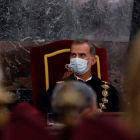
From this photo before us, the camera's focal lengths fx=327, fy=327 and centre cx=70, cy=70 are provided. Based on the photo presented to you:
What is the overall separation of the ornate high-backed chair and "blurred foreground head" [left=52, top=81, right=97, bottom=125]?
2.44m

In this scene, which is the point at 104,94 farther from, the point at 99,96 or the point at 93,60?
the point at 93,60

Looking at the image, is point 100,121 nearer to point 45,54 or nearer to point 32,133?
point 32,133

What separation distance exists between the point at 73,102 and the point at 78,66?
2.29 metres

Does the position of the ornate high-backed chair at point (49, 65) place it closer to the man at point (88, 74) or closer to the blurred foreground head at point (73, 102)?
the man at point (88, 74)

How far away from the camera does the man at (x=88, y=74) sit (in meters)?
2.93

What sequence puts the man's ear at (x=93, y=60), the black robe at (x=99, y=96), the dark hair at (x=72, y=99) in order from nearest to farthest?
the dark hair at (x=72, y=99) < the black robe at (x=99, y=96) < the man's ear at (x=93, y=60)

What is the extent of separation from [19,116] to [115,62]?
3.19 metres

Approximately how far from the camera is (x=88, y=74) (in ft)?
10.1

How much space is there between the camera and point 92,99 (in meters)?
0.67

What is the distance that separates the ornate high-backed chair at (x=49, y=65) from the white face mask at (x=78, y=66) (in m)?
0.28

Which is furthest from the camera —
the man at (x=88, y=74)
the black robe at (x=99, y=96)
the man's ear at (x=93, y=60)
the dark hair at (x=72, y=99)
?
the man's ear at (x=93, y=60)

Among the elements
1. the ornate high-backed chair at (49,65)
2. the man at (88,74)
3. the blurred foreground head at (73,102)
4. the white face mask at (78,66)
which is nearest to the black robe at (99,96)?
the man at (88,74)

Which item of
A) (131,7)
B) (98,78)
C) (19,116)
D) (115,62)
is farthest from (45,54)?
(19,116)

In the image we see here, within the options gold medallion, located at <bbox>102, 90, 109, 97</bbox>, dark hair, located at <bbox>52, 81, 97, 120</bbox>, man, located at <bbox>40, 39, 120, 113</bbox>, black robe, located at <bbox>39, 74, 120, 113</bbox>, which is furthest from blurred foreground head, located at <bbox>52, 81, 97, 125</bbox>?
gold medallion, located at <bbox>102, 90, 109, 97</bbox>
